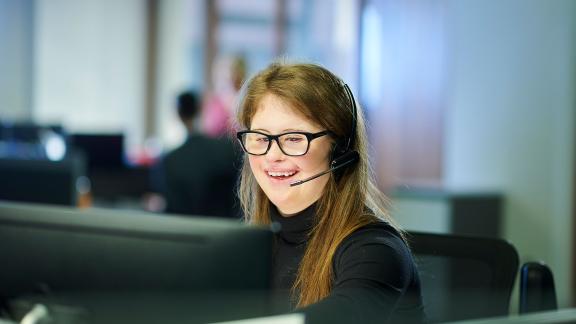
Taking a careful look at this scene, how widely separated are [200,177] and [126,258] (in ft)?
9.21

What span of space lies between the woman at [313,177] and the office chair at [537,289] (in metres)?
0.24

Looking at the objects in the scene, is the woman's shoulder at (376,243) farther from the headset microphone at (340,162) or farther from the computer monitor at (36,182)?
the computer monitor at (36,182)

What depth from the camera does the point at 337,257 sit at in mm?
1366

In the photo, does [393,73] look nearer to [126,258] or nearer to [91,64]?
[91,64]

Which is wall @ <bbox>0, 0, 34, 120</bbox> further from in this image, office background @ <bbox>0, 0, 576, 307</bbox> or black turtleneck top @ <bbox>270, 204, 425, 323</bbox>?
black turtleneck top @ <bbox>270, 204, 425, 323</bbox>

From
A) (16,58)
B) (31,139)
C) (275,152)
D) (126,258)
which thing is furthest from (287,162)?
(16,58)

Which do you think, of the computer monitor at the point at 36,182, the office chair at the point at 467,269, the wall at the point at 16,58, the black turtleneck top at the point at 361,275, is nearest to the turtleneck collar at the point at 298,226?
the black turtleneck top at the point at 361,275

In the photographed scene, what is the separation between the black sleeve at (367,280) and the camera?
44.7 inches

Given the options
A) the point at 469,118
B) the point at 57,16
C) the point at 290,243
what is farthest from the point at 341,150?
the point at 57,16

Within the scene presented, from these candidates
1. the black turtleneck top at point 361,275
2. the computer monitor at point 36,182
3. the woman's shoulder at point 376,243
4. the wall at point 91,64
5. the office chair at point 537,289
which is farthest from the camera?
the wall at point 91,64

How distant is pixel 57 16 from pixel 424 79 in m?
3.58

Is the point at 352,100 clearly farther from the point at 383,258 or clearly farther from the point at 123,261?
the point at 123,261

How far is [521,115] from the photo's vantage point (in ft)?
14.3

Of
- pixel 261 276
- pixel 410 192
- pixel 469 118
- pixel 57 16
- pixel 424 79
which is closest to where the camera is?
pixel 261 276
